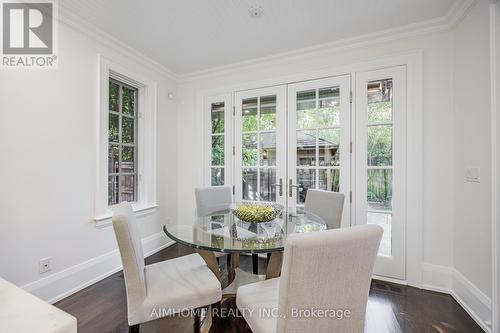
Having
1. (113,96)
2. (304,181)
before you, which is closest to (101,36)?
(113,96)

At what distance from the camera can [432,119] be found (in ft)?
6.95

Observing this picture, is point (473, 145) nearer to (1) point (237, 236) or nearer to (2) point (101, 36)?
(1) point (237, 236)

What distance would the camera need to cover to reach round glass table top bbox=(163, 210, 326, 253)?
4.41 ft

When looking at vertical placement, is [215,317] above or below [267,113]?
below

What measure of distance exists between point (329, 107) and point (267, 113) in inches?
30.1

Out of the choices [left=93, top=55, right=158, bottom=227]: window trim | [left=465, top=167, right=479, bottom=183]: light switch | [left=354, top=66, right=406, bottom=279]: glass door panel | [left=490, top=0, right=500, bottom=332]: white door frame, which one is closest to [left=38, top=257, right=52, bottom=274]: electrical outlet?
[left=93, top=55, right=158, bottom=227]: window trim

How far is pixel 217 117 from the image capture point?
3.20 m

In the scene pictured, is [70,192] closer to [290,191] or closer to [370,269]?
[290,191]

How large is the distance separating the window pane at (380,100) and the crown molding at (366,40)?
0.44 meters

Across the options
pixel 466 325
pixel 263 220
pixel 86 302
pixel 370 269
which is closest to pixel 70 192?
pixel 86 302

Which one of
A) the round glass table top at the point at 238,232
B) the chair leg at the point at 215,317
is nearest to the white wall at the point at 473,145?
the round glass table top at the point at 238,232

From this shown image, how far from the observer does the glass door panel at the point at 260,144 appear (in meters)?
2.79

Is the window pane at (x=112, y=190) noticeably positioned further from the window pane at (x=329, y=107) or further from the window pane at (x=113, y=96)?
the window pane at (x=329, y=107)

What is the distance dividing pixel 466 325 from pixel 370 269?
149cm
